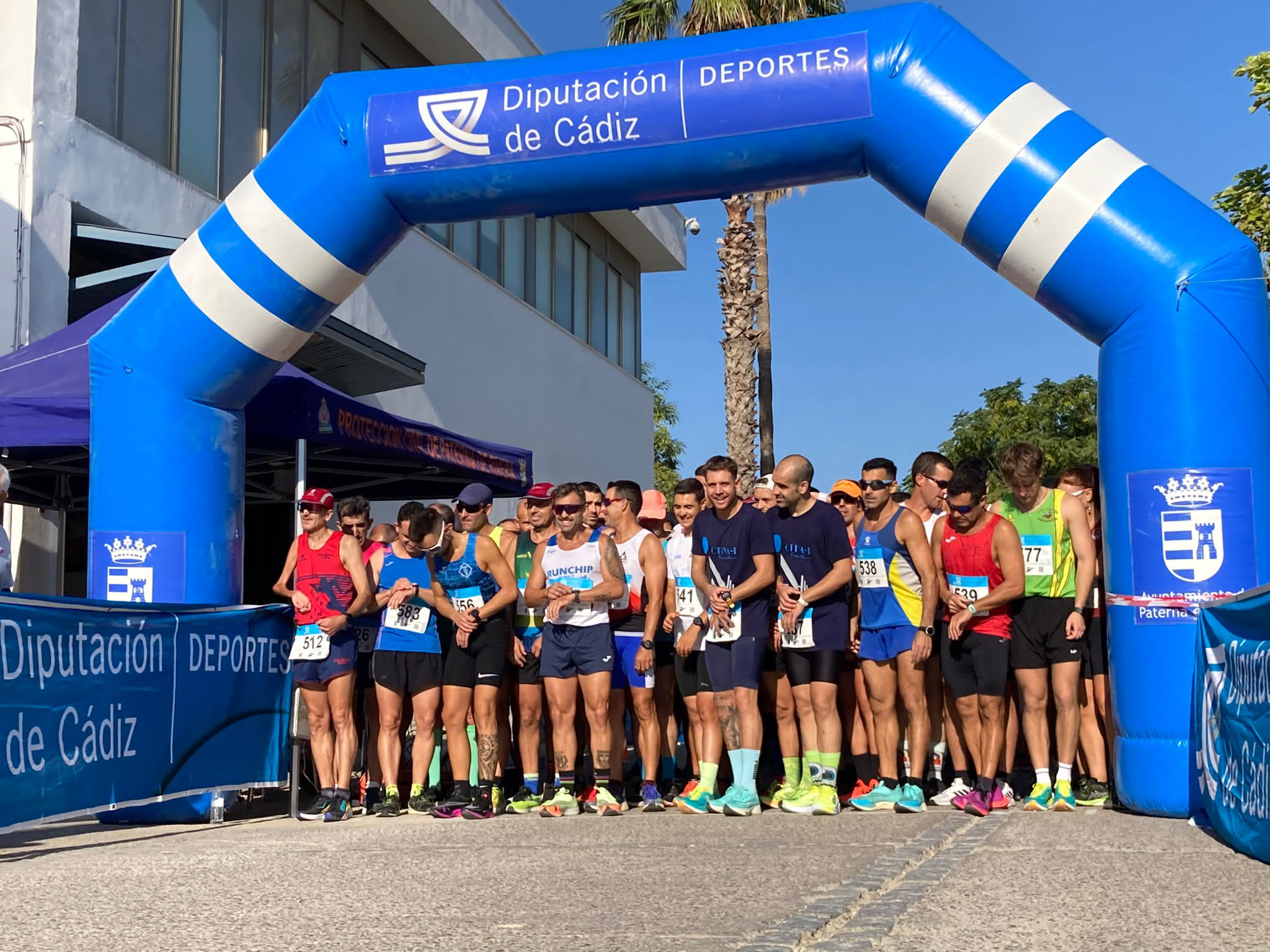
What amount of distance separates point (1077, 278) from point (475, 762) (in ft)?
15.2

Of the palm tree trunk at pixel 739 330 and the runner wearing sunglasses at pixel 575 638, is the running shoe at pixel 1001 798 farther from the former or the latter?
the palm tree trunk at pixel 739 330

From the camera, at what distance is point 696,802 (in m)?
7.44

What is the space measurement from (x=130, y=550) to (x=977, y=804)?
522 centimetres

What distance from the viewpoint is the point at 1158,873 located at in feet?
16.4

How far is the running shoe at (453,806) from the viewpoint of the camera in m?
7.64

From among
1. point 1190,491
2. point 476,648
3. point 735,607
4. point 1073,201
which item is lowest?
point 476,648

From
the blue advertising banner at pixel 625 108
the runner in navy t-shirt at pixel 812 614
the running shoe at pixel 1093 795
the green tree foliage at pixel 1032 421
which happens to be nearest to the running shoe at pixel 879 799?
the runner in navy t-shirt at pixel 812 614

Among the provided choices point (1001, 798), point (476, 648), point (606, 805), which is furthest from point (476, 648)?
point (1001, 798)

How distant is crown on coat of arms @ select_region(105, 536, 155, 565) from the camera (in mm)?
8297

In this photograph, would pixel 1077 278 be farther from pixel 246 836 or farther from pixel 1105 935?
A: pixel 246 836

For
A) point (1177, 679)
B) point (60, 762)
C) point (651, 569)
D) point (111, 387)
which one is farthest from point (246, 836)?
point (1177, 679)

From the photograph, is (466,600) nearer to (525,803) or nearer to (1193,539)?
(525,803)

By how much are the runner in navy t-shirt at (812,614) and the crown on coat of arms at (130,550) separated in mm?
3852

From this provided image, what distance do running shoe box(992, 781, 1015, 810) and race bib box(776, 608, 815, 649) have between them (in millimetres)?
1256
